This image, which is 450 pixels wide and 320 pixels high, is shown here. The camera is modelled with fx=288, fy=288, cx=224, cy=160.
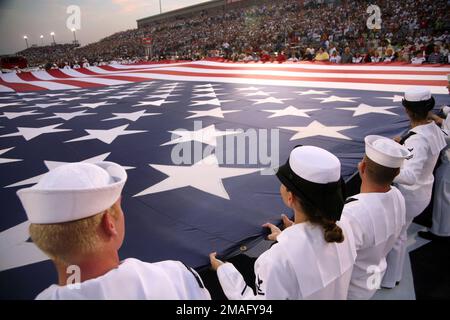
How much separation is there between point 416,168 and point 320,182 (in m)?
1.33

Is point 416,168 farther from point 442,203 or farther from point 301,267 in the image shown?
point 301,267

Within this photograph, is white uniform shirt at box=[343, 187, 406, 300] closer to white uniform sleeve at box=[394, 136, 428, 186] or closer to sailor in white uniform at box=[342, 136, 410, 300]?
sailor in white uniform at box=[342, 136, 410, 300]

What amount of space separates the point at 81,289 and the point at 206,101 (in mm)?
5267

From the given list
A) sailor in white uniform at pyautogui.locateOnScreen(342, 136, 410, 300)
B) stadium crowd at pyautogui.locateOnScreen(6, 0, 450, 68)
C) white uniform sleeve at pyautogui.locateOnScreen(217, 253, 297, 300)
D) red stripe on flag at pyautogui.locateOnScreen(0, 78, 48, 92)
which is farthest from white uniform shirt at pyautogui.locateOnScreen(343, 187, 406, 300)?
red stripe on flag at pyautogui.locateOnScreen(0, 78, 48, 92)

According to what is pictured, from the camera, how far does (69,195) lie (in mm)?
721

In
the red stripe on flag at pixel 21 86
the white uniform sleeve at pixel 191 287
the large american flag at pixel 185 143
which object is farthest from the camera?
the red stripe on flag at pixel 21 86

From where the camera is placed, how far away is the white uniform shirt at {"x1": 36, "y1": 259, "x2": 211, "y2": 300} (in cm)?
73

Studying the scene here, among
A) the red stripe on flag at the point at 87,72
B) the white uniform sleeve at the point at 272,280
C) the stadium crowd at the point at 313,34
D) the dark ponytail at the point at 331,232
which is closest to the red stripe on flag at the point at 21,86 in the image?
the red stripe on flag at the point at 87,72

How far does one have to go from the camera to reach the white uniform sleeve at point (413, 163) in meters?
1.90

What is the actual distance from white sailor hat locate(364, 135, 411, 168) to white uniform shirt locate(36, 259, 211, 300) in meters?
1.05

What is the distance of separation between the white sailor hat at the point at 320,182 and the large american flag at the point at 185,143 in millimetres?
696

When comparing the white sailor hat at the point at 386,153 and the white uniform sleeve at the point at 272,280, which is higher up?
the white sailor hat at the point at 386,153

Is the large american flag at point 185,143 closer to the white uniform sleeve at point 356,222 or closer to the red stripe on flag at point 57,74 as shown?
the white uniform sleeve at point 356,222

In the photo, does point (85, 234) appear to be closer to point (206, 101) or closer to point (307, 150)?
point (307, 150)
